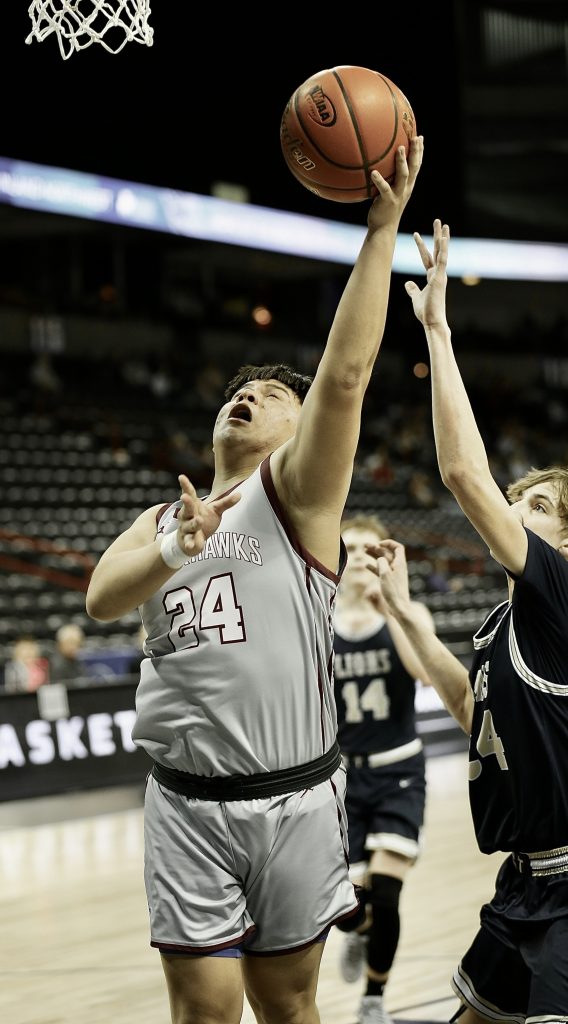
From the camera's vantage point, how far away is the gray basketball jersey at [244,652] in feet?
9.19

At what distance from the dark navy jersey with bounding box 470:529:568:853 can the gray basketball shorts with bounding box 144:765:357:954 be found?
51cm

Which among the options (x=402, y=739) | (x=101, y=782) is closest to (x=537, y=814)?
(x=402, y=739)

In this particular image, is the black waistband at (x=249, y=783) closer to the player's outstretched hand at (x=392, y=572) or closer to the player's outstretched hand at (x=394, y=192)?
the player's outstretched hand at (x=392, y=572)

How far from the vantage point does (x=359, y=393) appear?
268 cm

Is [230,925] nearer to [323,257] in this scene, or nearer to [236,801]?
[236,801]

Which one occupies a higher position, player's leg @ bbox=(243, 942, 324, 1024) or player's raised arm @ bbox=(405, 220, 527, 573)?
player's raised arm @ bbox=(405, 220, 527, 573)

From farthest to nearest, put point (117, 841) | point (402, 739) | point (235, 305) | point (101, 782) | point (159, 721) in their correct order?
point (235, 305), point (101, 782), point (117, 841), point (402, 739), point (159, 721)

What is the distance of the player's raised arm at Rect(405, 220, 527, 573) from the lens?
9.66 ft

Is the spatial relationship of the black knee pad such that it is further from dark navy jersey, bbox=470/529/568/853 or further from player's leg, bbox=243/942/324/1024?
player's leg, bbox=243/942/324/1024

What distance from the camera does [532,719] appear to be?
3016 mm

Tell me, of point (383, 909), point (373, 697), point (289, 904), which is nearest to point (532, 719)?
point (289, 904)

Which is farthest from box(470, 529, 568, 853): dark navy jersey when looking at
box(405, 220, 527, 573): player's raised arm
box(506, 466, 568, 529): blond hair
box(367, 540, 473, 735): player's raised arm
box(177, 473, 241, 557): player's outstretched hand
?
box(177, 473, 241, 557): player's outstretched hand

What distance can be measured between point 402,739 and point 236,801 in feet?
9.28

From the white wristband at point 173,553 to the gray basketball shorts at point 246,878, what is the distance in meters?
0.60
